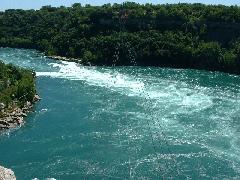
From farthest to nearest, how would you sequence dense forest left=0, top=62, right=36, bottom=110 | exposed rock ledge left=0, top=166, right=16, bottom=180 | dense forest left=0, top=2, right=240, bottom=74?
dense forest left=0, top=2, right=240, bottom=74
dense forest left=0, top=62, right=36, bottom=110
exposed rock ledge left=0, top=166, right=16, bottom=180

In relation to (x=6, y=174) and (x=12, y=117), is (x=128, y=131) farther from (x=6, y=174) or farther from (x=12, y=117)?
(x=6, y=174)

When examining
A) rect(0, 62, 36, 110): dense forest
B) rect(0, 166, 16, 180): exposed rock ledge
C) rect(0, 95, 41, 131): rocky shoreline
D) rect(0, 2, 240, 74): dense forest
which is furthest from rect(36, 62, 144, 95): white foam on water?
rect(0, 166, 16, 180): exposed rock ledge

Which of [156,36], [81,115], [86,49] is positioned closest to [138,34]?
[156,36]

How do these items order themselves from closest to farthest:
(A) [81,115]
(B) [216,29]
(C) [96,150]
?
(C) [96,150], (A) [81,115], (B) [216,29]

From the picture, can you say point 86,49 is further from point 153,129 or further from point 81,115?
point 153,129

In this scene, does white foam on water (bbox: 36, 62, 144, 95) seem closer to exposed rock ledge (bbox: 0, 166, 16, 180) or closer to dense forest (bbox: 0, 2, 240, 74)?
dense forest (bbox: 0, 2, 240, 74)
